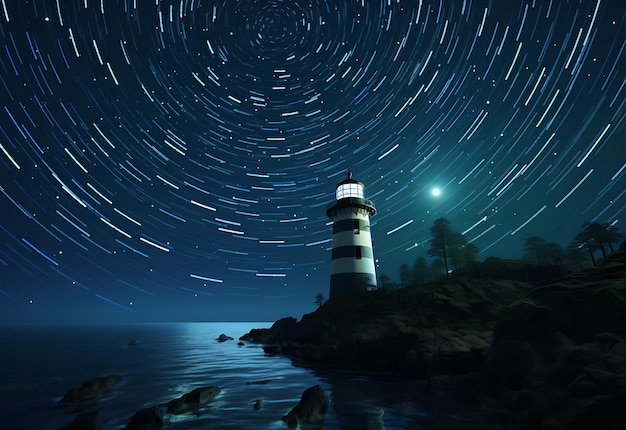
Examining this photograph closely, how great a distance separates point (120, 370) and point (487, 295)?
37.9 m

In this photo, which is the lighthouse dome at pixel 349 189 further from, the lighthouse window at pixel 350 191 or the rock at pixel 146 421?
the rock at pixel 146 421

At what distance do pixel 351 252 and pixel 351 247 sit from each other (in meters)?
0.64

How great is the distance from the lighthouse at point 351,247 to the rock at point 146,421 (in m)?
25.9

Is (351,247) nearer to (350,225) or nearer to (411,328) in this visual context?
(350,225)

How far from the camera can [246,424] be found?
41.7ft

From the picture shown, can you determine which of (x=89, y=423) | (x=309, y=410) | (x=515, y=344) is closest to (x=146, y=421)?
(x=89, y=423)

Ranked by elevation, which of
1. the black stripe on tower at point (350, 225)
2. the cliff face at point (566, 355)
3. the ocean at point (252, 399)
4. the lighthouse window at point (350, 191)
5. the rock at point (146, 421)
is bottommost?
the ocean at point (252, 399)

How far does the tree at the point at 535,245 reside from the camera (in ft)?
178

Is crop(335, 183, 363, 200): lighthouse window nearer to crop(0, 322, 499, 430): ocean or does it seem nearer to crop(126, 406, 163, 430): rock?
crop(0, 322, 499, 430): ocean

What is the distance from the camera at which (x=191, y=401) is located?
49.9 feet

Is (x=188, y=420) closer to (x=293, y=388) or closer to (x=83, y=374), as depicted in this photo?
(x=293, y=388)

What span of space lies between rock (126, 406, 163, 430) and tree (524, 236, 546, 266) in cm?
6344

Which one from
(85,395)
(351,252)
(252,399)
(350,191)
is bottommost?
(252,399)

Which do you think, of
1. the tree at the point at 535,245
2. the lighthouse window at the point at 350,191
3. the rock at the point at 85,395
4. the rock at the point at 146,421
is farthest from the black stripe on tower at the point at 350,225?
the tree at the point at 535,245
